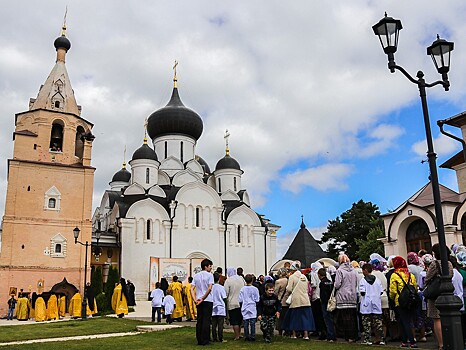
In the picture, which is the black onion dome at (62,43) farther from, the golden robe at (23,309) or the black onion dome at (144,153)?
the golden robe at (23,309)

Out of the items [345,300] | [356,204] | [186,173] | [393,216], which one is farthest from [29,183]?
[356,204]

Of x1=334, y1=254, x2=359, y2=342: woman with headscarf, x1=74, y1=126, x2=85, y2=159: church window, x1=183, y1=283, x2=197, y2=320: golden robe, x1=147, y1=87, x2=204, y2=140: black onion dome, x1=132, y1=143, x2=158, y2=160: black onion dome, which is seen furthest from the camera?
x1=147, y1=87, x2=204, y2=140: black onion dome

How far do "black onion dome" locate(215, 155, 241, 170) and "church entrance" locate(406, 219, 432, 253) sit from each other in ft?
73.2

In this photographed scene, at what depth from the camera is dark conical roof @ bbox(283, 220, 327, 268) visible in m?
30.9

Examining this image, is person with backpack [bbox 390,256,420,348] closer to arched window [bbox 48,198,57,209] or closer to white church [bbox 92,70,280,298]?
white church [bbox 92,70,280,298]

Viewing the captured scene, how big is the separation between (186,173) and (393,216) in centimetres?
2137

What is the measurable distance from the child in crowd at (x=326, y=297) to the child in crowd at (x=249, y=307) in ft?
4.52

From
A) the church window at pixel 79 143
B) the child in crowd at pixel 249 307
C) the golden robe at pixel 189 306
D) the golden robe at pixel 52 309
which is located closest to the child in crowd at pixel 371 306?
the child in crowd at pixel 249 307

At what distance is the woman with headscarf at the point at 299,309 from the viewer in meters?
9.55

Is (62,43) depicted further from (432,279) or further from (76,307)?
(432,279)

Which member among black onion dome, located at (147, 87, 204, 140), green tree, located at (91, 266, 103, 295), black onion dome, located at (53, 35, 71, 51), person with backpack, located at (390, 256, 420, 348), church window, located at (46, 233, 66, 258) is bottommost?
person with backpack, located at (390, 256, 420, 348)

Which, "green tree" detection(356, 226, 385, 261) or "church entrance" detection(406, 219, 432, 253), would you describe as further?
"green tree" detection(356, 226, 385, 261)

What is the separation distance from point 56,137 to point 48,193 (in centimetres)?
392

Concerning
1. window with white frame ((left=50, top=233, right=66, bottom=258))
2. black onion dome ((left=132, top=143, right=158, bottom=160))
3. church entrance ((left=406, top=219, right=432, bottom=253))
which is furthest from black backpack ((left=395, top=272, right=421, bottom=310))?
black onion dome ((left=132, top=143, right=158, bottom=160))
